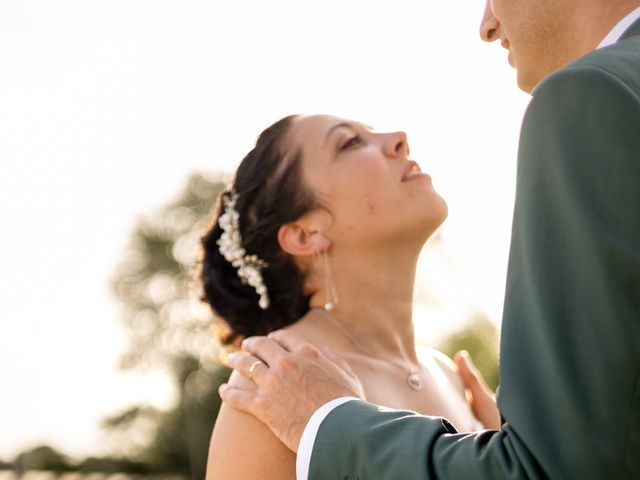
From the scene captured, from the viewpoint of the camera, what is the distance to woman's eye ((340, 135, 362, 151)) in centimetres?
397

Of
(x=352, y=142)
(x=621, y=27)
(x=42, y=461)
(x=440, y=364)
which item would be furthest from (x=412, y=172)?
(x=42, y=461)

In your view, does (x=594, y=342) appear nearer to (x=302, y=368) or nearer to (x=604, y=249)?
(x=604, y=249)

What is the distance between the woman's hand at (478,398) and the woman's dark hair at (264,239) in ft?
2.65

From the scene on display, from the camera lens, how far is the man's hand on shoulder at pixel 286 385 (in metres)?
2.63

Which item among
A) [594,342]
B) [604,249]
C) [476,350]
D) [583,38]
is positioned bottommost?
[476,350]

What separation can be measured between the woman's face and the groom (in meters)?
1.67

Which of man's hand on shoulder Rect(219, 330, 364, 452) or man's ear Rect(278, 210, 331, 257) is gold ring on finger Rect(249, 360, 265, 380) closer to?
man's hand on shoulder Rect(219, 330, 364, 452)

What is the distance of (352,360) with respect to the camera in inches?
147

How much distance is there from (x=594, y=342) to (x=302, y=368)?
3.76 ft

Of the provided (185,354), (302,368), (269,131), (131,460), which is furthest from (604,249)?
(185,354)

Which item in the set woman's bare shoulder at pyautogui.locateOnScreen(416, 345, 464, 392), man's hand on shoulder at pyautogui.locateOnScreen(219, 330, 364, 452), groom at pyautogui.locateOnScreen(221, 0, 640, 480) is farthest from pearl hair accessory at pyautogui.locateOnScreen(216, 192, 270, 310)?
groom at pyautogui.locateOnScreen(221, 0, 640, 480)

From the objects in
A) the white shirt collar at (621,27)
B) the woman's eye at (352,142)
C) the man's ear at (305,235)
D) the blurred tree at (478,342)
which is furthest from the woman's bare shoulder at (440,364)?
the blurred tree at (478,342)

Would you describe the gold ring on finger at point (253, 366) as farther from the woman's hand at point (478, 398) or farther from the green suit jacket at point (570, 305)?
the woman's hand at point (478, 398)

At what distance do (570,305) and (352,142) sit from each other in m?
2.20
